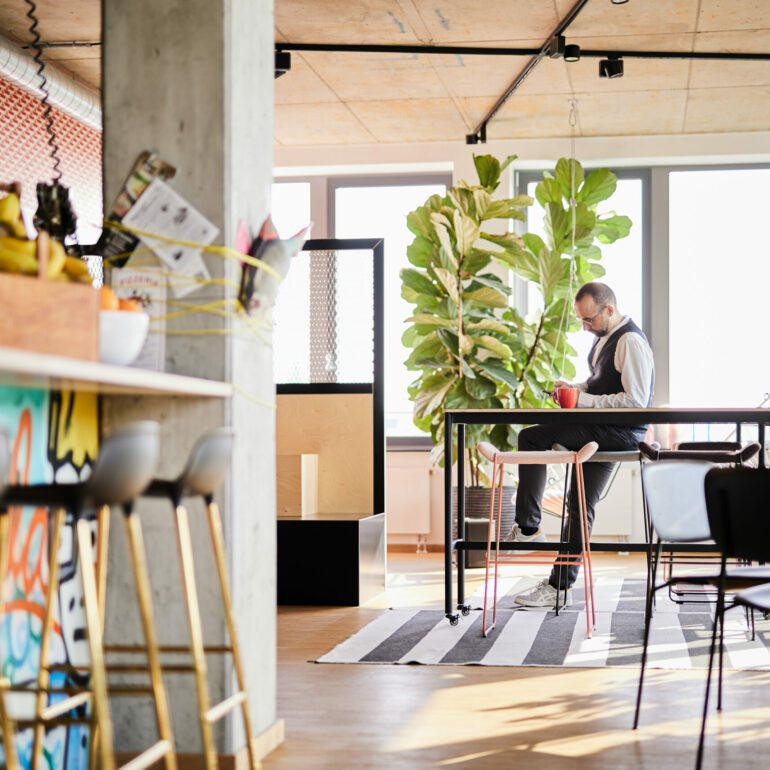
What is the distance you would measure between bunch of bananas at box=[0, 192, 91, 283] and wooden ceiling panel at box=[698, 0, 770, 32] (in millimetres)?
4221

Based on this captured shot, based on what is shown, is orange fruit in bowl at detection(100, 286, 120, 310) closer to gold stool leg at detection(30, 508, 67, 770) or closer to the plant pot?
gold stool leg at detection(30, 508, 67, 770)

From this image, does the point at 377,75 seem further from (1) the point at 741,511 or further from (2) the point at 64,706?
(2) the point at 64,706

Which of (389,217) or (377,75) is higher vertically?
(377,75)

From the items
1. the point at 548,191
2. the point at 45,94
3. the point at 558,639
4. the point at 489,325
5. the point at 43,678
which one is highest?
the point at 45,94

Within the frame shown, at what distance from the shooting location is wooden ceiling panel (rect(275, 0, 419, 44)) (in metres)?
5.45

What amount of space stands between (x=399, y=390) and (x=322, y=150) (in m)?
1.88

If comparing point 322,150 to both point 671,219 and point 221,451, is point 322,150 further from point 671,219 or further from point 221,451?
point 221,451

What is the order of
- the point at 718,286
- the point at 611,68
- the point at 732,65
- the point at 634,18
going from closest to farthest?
the point at 634,18 → the point at 611,68 → the point at 732,65 → the point at 718,286

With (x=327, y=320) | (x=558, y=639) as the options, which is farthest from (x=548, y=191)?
(x=558, y=639)

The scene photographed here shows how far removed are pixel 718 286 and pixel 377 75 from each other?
3.00 metres

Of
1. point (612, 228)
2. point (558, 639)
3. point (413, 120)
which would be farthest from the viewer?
point (413, 120)

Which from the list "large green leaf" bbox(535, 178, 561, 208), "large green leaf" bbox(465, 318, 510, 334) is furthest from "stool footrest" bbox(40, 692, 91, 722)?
"large green leaf" bbox(535, 178, 561, 208)

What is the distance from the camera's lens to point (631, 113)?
23.5 feet

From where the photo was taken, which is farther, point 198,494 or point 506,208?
point 506,208
